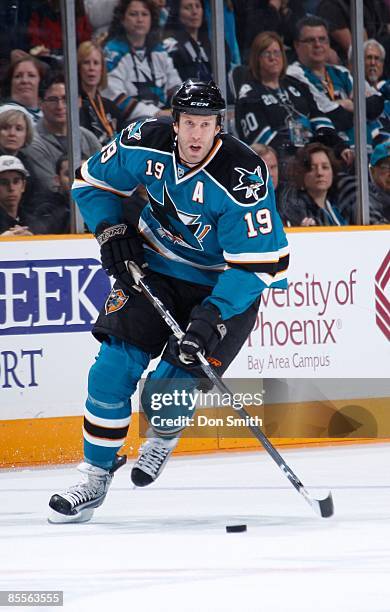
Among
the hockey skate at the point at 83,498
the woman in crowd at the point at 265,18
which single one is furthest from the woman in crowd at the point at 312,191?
the hockey skate at the point at 83,498

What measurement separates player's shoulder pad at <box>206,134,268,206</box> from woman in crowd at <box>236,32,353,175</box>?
2.07 m

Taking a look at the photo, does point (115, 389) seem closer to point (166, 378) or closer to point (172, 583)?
point (166, 378)

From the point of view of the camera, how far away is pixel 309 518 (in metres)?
3.80

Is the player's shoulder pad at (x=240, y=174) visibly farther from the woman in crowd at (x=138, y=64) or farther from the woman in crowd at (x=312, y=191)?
the woman in crowd at (x=312, y=191)

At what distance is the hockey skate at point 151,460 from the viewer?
12.7 feet

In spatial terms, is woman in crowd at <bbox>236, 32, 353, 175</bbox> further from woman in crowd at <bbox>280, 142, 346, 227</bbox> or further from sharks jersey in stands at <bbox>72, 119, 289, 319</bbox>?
sharks jersey in stands at <bbox>72, 119, 289, 319</bbox>

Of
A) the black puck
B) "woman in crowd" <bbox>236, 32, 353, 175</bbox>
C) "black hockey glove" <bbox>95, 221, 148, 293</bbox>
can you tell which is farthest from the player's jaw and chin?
"woman in crowd" <bbox>236, 32, 353, 175</bbox>

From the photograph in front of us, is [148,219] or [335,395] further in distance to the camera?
[335,395]

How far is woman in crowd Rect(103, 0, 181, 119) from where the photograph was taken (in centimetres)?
549

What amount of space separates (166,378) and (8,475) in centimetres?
121

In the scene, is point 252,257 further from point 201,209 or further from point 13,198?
point 13,198

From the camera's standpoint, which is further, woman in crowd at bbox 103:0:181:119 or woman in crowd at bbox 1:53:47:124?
woman in crowd at bbox 103:0:181:119

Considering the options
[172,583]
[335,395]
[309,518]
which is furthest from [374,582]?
[335,395]

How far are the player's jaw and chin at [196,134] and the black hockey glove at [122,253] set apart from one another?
32 cm
